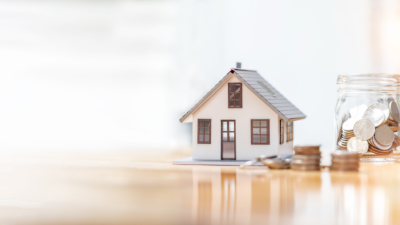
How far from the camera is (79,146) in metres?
7.38

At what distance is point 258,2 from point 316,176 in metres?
4.05

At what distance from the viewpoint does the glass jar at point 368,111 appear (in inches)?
174

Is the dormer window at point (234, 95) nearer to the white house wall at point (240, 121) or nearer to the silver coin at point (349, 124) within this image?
the white house wall at point (240, 121)

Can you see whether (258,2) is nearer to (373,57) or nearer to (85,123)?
(373,57)

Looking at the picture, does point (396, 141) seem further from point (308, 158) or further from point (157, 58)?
point (157, 58)

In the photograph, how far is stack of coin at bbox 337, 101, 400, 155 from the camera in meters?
4.40

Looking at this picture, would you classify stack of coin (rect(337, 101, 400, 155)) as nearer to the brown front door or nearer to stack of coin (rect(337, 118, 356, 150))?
stack of coin (rect(337, 118, 356, 150))

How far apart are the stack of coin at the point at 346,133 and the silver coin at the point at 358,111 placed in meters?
0.06

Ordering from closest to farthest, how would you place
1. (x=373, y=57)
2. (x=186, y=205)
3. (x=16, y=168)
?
(x=186, y=205) → (x=16, y=168) → (x=373, y=57)

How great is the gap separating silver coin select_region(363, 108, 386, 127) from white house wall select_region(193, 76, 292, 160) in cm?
89

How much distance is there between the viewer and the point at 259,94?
434 centimetres

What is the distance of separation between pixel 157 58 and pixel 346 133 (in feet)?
11.6

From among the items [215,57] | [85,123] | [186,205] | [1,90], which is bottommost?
[186,205]

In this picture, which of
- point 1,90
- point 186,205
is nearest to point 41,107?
point 1,90
